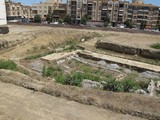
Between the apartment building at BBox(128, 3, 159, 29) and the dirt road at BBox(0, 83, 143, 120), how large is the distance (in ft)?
215

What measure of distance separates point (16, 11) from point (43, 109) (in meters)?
74.9

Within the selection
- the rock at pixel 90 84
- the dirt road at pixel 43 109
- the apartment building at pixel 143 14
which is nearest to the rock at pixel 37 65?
the rock at pixel 90 84

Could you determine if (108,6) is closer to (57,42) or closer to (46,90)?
(57,42)

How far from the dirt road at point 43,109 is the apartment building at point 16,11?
68295 mm

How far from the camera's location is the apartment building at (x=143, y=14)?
222 ft

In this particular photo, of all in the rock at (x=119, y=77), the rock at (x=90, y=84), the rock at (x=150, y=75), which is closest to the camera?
the rock at (x=90, y=84)

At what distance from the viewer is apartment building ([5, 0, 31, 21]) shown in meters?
69.3

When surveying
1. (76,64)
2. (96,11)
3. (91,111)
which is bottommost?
(76,64)

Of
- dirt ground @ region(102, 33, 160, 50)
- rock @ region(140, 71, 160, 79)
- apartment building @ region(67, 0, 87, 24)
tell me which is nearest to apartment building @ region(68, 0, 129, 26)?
apartment building @ region(67, 0, 87, 24)

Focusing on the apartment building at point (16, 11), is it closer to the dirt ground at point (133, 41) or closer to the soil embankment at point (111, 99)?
the dirt ground at point (133, 41)

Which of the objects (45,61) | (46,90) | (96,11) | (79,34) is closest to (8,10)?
(96,11)

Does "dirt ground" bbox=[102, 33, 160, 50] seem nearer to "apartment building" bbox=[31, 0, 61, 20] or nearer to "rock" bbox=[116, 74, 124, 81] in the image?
"rock" bbox=[116, 74, 124, 81]

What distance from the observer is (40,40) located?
25.8m

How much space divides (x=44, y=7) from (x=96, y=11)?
22881mm
